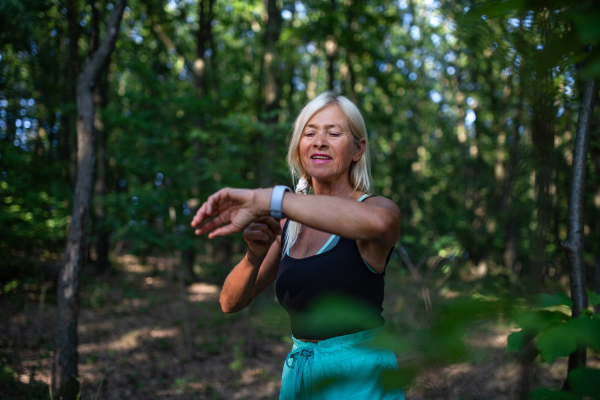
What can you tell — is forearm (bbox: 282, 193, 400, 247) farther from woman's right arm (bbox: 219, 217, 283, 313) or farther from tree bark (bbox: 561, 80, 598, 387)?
tree bark (bbox: 561, 80, 598, 387)

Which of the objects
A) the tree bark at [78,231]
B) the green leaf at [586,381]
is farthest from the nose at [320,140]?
the tree bark at [78,231]

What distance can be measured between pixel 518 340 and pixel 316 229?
1.97 ft

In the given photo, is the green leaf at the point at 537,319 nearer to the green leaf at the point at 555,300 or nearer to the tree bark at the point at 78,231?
the green leaf at the point at 555,300

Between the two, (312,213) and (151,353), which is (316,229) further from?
(151,353)

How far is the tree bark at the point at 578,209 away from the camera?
4.74 feet

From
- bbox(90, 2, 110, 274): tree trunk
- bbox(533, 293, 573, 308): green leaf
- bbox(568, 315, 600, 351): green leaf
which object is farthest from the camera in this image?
bbox(90, 2, 110, 274): tree trunk

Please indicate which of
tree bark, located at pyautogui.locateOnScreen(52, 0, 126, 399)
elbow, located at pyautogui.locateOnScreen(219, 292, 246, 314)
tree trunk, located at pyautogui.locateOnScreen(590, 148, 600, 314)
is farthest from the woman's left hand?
tree bark, located at pyautogui.locateOnScreen(52, 0, 126, 399)

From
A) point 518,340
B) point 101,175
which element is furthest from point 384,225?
point 101,175

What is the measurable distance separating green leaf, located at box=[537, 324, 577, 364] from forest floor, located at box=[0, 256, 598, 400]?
3.70 ft

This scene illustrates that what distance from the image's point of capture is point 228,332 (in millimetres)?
9086

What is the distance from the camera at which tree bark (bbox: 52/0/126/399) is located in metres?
4.43

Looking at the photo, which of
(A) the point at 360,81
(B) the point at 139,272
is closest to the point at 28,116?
(B) the point at 139,272

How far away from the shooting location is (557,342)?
36.4 inches

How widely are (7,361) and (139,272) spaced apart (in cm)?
1184
